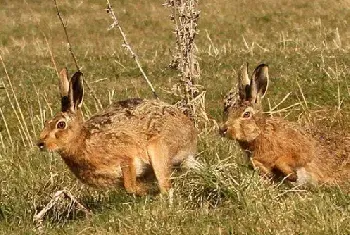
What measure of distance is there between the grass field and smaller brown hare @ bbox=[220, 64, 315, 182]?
18 cm

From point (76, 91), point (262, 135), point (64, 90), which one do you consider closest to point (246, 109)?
point (262, 135)

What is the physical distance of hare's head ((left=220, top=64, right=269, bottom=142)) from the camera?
7.27m

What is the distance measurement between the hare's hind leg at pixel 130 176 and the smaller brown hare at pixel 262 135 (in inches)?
29.8

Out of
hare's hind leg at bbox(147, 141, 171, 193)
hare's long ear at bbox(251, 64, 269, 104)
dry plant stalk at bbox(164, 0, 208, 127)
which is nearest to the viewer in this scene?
hare's hind leg at bbox(147, 141, 171, 193)

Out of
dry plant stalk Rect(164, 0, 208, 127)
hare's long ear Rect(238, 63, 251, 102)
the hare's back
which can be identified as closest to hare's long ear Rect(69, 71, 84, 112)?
the hare's back

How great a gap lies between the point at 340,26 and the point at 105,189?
1787cm

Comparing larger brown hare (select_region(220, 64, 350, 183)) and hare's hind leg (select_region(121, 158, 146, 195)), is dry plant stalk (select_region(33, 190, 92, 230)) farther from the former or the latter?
larger brown hare (select_region(220, 64, 350, 183))

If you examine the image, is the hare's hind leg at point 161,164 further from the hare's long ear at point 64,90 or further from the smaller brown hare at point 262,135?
the hare's long ear at point 64,90

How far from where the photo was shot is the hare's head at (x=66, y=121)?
719 cm

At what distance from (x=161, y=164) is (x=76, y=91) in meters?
0.97

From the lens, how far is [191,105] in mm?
9586

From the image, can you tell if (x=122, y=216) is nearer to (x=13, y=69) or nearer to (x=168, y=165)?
(x=168, y=165)

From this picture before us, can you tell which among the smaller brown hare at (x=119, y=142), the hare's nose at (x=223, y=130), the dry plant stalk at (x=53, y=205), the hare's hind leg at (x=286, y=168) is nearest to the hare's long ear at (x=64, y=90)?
the smaller brown hare at (x=119, y=142)

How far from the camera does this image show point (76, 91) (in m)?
7.49
